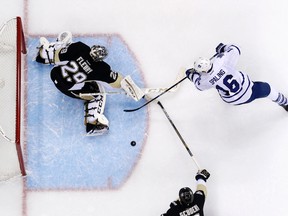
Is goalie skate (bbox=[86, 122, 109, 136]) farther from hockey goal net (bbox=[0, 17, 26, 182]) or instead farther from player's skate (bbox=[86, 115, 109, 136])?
hockey goal net (bbox=[0, 17, 26, 182])

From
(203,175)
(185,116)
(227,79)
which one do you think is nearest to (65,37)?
(185,116)

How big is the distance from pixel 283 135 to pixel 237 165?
1.64 ft

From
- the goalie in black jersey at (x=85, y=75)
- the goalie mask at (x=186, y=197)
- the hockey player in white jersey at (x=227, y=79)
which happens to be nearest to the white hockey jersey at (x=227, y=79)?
the hockey player in white jersey at (x=227, y=79)

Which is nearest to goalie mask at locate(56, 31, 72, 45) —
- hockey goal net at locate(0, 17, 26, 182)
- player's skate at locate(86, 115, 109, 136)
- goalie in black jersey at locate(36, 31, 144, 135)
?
goalie in black jersey at locate(36, 31, 144, 135)

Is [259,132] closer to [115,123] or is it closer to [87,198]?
[115,123]

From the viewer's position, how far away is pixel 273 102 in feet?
17.9

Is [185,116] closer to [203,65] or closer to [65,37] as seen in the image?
[203,65]

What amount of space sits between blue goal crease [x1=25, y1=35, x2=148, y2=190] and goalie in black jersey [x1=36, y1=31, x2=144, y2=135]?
0.48 feet

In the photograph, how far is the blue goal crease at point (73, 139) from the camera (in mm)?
5316

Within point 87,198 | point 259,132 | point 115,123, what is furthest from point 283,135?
point 87,198

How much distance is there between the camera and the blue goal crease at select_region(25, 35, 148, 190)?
5.32 metres

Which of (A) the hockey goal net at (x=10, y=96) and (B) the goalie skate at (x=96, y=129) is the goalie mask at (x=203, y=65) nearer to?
(B) the goalie skate at (x=96, y=129)

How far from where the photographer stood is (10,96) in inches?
212

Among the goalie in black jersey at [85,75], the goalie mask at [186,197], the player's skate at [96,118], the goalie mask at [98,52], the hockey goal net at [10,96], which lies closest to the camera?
the goalie mask at [186,197]
